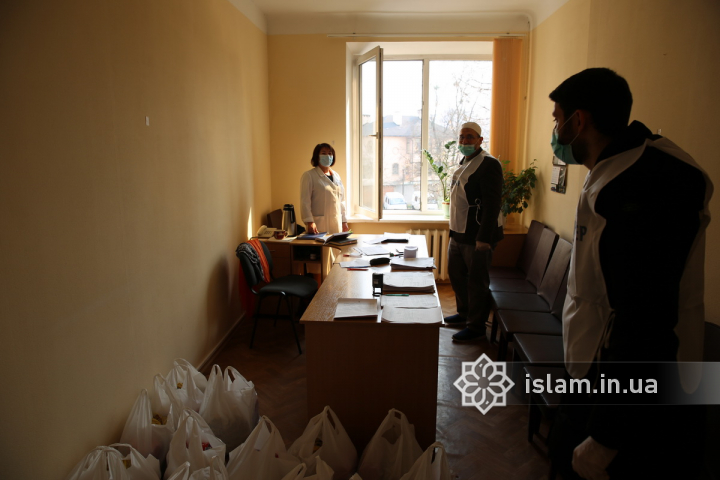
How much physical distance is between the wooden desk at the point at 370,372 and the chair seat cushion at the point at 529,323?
37.8 inches

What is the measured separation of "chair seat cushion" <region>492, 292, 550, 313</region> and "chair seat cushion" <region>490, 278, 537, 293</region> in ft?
0.31

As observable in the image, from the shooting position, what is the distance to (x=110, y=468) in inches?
71.9

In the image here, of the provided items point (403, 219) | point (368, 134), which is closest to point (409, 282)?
point (403, 219)

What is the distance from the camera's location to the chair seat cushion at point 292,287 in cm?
377

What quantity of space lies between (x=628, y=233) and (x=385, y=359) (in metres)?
1.46

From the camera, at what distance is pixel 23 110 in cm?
176

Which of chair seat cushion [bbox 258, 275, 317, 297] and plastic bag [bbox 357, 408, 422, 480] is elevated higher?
chair seat cushion [bbox 258, 275, 317, 297]

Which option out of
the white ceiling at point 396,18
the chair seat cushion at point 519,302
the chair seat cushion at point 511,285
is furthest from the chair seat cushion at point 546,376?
the white ceiling at point 396,18

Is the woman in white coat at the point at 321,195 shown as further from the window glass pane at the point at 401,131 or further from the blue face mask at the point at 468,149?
the blue face mask at the point at 468,149

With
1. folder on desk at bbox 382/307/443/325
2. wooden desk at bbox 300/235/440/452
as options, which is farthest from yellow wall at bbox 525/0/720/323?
wooden desk at bbox 300/235/440/452

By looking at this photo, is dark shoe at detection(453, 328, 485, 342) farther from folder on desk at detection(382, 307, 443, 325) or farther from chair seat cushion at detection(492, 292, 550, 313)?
folder on desk at detection(382, 307, 443, 325)

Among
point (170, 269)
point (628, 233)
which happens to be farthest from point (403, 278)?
point (628, 233)

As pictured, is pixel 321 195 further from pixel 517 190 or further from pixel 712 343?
pixel 712 343

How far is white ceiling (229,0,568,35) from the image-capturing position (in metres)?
5.04
